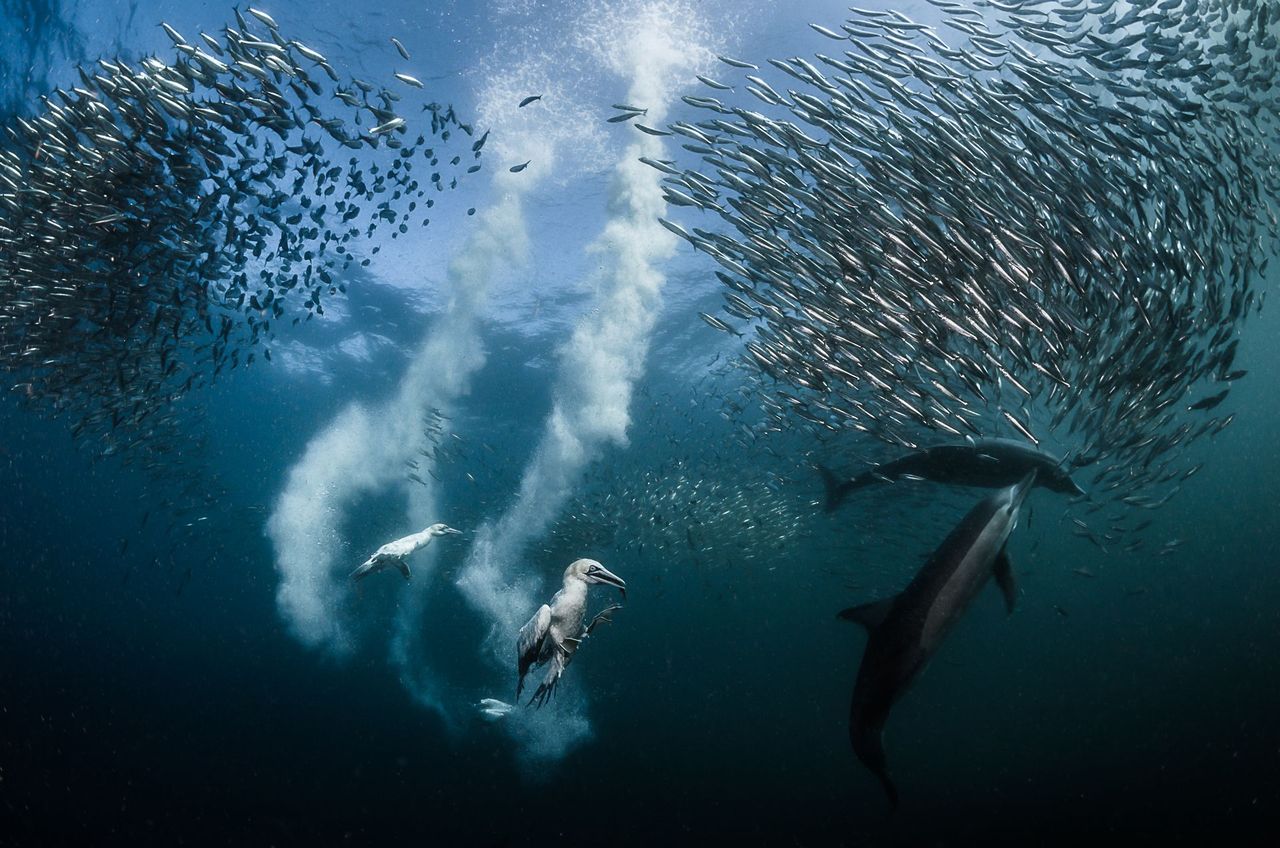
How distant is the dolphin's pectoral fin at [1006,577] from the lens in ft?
16.2

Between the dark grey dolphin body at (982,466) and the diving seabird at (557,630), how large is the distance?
16.8ft

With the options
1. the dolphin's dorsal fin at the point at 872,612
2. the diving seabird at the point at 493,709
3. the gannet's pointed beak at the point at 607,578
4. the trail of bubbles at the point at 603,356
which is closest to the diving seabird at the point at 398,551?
the gannet's pointed beak at the point at 607,578

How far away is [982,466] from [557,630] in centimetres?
622

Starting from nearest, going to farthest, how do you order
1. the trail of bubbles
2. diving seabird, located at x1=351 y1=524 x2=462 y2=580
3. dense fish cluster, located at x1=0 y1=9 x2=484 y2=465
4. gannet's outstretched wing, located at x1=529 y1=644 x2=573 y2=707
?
gannet's outstretched wing, located at x1=529 y1=644 x2=573 y2=707 → dense fish cluster, located at x1=0 y1=9 x2=484 y2=465 → diving seabird, located at x1=351 y1=524 x2=462 y2=580 → the trail of bubbles

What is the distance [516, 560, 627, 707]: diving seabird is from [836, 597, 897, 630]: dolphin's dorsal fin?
186cm

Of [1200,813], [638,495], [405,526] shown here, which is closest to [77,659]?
[405,526]

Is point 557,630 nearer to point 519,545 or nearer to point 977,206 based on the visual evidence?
point 977,206

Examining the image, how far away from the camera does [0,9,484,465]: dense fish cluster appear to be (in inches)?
290

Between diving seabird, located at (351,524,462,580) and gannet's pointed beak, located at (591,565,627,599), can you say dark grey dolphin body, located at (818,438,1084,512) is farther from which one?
diving seabird, located at (351,524,462,580)

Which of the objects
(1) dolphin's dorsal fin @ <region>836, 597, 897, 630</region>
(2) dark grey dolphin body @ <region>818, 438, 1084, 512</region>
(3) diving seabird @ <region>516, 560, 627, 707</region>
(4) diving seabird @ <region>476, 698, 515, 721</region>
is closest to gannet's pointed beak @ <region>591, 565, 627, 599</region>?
(3) diving seabird @ <region>516, 560, 627, 707</region>

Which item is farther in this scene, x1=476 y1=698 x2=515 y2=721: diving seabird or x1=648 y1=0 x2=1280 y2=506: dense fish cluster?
x1=476 y1=698 x2=515 y2=721: diving seabird

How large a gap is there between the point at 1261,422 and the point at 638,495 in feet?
218

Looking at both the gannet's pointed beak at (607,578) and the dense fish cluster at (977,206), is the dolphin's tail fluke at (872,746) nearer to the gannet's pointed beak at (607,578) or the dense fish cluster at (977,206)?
the gannet's pointed beak at (607,578)

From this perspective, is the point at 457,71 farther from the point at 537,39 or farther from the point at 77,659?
the point at 77,659
